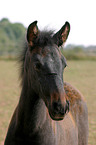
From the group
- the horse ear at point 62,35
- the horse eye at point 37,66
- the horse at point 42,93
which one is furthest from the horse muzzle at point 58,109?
the horse ear at point 62,35

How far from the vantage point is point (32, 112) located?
8.21ft

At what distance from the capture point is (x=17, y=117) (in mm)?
2645

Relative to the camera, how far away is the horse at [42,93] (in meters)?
2.07

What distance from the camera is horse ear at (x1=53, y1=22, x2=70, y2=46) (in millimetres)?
2465

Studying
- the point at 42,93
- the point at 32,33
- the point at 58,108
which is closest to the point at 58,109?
the point at 58,108

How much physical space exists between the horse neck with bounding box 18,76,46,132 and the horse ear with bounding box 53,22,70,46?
724mm

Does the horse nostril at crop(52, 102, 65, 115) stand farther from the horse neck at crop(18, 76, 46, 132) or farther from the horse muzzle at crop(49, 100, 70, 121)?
the horse neck at crop(18, 76, 46, 132)

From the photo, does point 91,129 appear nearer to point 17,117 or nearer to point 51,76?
point 17,117

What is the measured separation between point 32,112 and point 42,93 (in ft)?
1.40

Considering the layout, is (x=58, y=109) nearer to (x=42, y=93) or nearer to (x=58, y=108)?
(x=58, y=108)

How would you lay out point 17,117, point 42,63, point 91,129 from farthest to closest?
point 91,129 → point 17,117 → point 42,63

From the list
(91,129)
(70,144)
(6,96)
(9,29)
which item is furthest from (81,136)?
(9,29)

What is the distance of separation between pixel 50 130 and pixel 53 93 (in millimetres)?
716

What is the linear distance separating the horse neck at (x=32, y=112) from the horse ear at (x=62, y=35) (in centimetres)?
72
